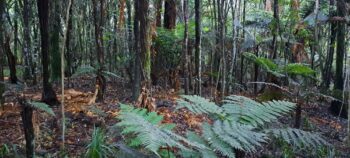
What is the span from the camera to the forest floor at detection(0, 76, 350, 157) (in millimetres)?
4574

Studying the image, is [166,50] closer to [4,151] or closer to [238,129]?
[4,151]

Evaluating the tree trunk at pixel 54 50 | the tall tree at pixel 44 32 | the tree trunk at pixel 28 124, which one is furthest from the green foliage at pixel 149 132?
the tree trunk at pixel 54 50

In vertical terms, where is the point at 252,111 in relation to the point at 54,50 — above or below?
below

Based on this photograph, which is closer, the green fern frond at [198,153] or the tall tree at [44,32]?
the green fern frond at [198,153]

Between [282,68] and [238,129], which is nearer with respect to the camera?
[238,129]

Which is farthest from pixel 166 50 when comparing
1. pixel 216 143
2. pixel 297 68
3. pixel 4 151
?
pixel 216 143

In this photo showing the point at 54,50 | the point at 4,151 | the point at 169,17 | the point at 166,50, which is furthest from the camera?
the point at 169,17

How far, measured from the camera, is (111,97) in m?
7.35

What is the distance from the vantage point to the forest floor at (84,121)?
4574 mm

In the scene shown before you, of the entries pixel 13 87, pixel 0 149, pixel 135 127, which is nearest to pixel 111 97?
pixel 13 87

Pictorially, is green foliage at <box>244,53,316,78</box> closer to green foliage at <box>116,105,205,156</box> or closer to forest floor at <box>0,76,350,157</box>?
forest floor at <box>0,76,350,157</box>

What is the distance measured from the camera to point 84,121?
17.8ft

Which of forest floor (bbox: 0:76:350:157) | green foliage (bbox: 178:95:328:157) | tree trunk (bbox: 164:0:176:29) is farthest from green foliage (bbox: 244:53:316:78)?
tree trunk (bbox: 164:0:176:29)

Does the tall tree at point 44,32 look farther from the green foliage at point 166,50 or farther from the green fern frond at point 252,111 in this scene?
the green fern frond at point 252,111
